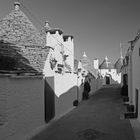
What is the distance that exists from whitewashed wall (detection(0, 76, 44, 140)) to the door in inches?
25.8

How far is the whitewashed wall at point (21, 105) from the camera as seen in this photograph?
6.56 meters

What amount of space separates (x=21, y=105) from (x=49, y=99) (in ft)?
9.56

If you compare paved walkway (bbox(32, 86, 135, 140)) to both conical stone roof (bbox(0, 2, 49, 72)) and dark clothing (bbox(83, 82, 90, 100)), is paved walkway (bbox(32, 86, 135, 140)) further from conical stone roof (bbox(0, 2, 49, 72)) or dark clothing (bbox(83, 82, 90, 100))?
dark clothing (bbox(83, 82, 90, 100))

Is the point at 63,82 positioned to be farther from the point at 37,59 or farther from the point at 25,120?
the point at 25,120

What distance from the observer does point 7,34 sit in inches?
413

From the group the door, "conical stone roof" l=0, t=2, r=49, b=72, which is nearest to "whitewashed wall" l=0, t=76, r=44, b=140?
the door

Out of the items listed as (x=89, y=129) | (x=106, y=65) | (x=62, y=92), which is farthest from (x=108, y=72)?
(x=89, y=129)

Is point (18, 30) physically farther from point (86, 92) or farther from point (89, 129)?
point (86, 92)

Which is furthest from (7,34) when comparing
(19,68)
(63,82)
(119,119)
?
(119,119)

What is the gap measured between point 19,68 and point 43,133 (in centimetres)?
319

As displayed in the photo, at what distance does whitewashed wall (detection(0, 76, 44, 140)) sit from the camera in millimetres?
6562

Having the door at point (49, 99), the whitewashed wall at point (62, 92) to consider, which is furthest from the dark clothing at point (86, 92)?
the door at point (49, 99)

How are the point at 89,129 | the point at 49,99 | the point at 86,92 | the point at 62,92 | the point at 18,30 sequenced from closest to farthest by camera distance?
1. the point at 89,129
2. the point at 49,99
3. the point at 18,30
4. the point at 62,92
5. the point at 86,92

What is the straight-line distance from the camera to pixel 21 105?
24.5ft
